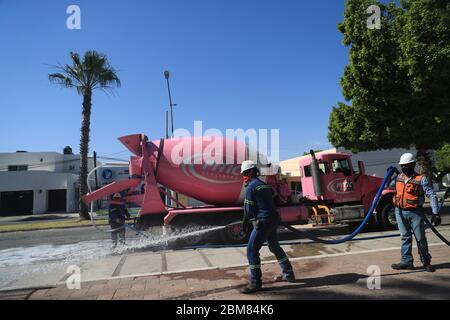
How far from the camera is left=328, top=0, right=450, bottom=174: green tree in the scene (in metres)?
14.2

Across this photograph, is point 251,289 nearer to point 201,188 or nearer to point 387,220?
point 201,188

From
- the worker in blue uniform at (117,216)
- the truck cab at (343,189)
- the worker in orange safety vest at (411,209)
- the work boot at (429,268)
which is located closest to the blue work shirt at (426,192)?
the worker in orange safety vest at (411,209)

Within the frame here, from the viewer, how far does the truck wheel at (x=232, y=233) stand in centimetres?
908

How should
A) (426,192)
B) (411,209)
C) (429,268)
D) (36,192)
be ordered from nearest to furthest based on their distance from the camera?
(429,268)
(426,192)
(411,209)
(36,192)

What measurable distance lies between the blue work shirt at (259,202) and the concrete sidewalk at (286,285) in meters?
1.06

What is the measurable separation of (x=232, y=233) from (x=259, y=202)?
418 centimetres

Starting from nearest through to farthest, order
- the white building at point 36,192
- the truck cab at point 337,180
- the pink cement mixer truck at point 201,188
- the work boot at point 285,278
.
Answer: the work boot at point 285,278 → the pink cement mixer truck at point 201,188 → the truck cab at point 337,180 → the white building at point 36,192

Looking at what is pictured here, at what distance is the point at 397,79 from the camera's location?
15.3 m

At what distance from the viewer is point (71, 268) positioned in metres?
6.97

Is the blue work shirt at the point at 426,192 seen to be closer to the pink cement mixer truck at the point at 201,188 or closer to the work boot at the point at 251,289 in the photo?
the work boot at the point at 251,289

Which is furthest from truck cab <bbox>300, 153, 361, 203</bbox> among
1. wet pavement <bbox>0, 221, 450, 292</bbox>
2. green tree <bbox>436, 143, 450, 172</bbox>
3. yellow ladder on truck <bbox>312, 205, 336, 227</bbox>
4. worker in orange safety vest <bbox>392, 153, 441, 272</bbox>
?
green tree <bbox>436, 143, 450, 172</bbox>

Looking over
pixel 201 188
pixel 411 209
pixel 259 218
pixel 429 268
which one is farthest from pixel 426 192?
pixel 201 188
